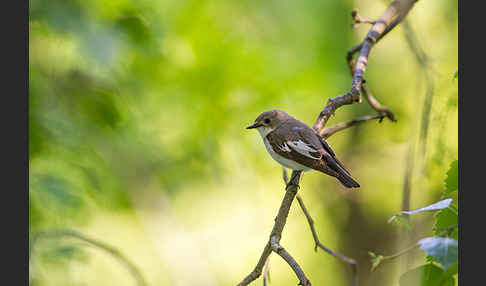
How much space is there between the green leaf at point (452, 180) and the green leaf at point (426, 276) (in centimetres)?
22

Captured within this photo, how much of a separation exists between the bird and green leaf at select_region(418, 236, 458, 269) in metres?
1.07

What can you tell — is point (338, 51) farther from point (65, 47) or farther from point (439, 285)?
point (439, 285)

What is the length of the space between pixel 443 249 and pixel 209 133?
3206 mm

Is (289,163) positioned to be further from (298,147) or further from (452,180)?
(452,180)

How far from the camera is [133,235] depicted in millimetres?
5070

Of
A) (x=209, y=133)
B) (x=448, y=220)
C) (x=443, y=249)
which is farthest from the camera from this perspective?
(x=209, y=133)

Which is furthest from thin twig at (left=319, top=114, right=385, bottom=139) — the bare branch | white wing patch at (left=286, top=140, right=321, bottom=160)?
the bare branch

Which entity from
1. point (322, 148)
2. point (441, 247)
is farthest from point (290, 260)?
point (322, 148)

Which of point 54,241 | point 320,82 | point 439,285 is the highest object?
point 320,82

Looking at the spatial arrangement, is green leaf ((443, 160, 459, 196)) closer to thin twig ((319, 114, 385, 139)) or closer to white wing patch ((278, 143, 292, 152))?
thin twig ((319, 114, 385, 139))

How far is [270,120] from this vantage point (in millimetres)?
2883

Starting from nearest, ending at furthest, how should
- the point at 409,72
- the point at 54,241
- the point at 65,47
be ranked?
the point at 54,241 → the point at 65,47 → the point at 409,72

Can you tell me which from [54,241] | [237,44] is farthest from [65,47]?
[237,44]

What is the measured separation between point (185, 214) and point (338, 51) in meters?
2.47
